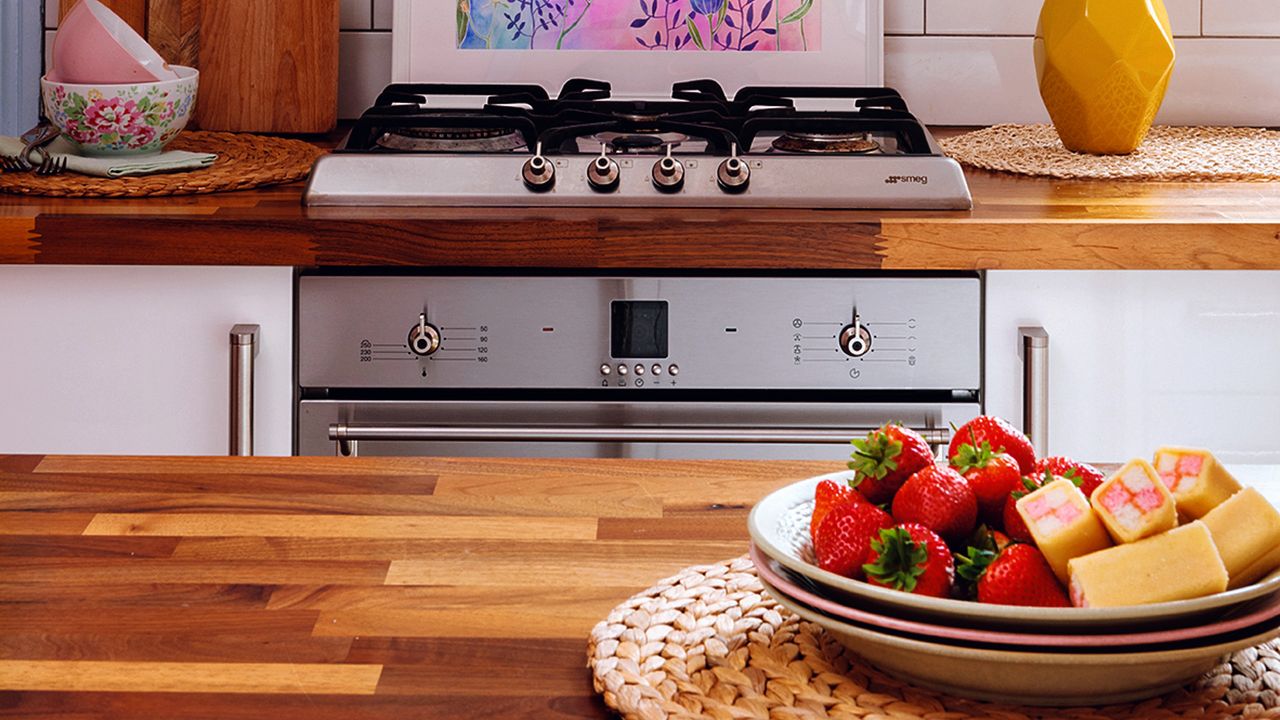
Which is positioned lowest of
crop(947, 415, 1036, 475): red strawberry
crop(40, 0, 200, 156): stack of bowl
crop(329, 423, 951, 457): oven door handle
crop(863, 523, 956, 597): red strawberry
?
crop(329, 423, 951, 457): oven door handle

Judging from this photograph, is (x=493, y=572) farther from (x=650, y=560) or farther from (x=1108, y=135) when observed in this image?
(x=1108, y=135)

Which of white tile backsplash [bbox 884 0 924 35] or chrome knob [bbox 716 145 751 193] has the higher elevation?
white tile backsplash [bbox 884 0 924 35]

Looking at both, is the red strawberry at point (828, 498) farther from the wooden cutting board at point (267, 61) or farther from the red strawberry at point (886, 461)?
the wooden cutting board at point (267, 61)

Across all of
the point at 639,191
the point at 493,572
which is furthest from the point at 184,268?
the point at 493,572

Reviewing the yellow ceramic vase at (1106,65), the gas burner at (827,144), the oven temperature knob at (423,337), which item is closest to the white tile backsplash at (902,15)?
the yellow ceramic vase at (1106,65)

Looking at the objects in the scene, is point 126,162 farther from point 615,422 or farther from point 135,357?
point 615,422

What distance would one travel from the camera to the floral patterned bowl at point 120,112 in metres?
1.99

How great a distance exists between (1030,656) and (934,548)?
0.07 metres

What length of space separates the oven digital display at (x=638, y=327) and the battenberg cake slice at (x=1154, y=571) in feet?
3.66

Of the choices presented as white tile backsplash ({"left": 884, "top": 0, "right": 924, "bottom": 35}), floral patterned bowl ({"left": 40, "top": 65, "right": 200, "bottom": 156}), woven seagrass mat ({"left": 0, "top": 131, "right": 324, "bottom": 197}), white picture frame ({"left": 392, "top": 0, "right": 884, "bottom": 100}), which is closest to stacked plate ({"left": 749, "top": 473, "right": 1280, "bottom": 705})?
woven seagrass mat ({"left": 0, "top": 131, "right": 324, "bottom": 197})

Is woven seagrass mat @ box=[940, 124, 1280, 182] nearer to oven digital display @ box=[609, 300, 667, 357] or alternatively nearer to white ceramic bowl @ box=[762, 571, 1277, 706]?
oven digital display @ box=[609, 300, 667, 357]

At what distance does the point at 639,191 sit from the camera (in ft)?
6.20

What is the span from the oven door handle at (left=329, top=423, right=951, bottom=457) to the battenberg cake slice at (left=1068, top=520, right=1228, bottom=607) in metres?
1.11

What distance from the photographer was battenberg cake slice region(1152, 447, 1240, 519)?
0.80 meters
